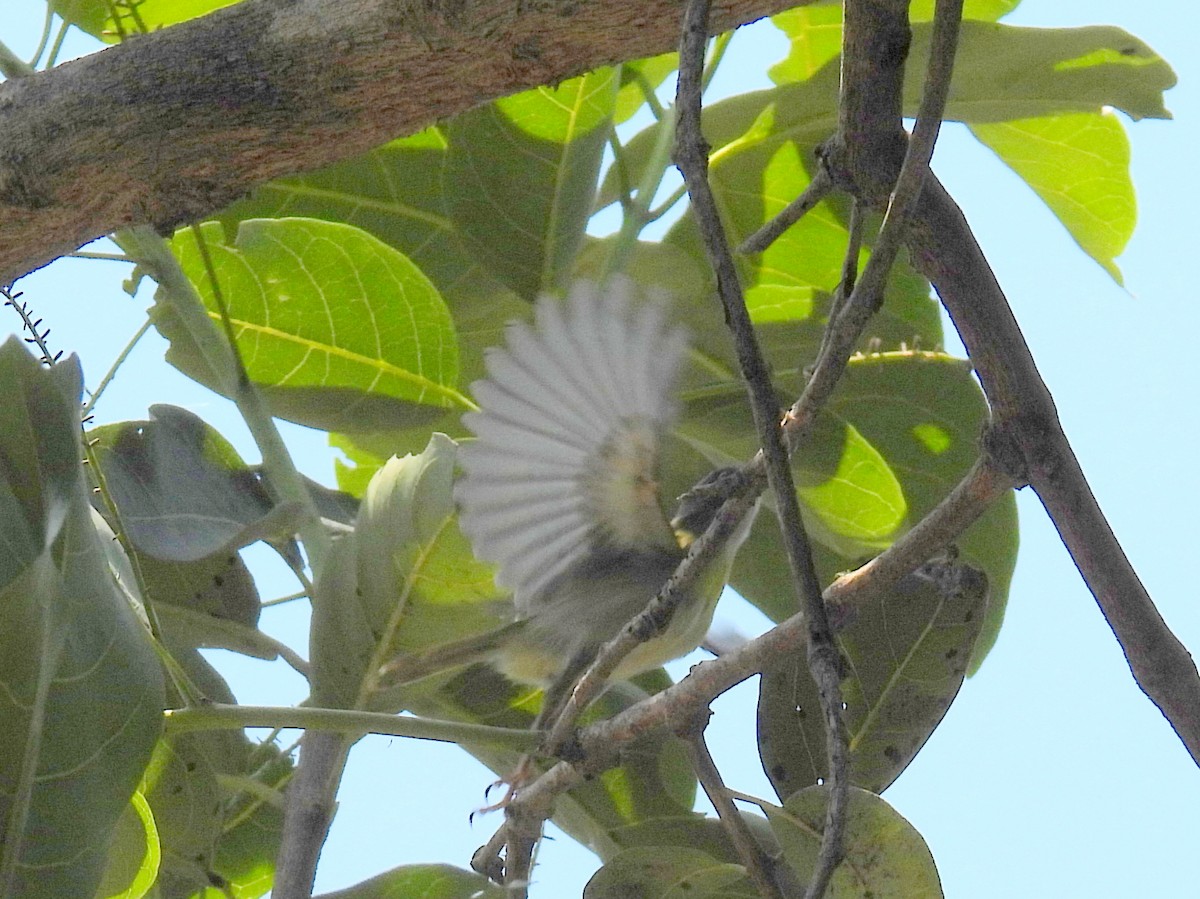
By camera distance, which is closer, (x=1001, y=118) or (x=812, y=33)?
(x=1001, y=118)

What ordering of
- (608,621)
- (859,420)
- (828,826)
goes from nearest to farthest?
1. (828,826)
2. (608,621)
3. (859,420)

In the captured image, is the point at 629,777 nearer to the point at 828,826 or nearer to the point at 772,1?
the point at 828,826

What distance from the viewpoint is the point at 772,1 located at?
3.00 ft

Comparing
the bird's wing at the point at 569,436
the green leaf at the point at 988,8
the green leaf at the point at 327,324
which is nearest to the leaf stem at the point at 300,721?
the bird's wing at the point at 569,436

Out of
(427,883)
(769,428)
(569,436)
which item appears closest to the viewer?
(769,428)

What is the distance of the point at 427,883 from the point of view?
3.48 ft

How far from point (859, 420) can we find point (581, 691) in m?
0.78

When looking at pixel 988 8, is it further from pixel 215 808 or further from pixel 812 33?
pixel 215 808

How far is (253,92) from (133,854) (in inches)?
22.7

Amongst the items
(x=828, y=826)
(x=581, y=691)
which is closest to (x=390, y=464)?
(x=581, y=691)

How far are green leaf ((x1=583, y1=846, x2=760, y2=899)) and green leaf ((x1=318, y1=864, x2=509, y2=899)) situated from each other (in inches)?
5.8

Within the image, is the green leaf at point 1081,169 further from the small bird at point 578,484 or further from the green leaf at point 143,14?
the green leaf at point 143,14

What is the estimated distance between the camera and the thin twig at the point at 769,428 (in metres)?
0.69

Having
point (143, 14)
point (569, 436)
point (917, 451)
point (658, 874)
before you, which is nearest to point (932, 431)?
point (917, 451)
